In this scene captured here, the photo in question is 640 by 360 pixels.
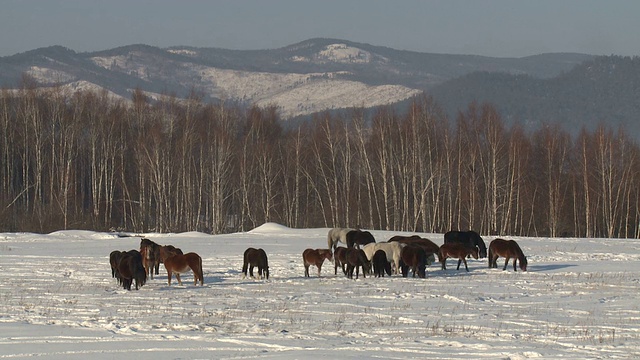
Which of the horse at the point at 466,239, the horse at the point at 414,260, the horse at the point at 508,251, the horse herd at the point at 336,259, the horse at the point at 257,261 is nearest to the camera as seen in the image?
the horse herd at the point at 336,259

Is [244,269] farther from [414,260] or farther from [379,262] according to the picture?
[414,260]

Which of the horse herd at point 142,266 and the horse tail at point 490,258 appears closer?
the horse herd at point 142,266

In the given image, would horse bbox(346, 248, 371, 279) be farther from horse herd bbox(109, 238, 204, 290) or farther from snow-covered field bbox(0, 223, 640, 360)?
horse herd bbox(109, 238, 204, 290)

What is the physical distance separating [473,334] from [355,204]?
56.7 m

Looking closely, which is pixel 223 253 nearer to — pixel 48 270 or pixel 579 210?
pixel 48 270

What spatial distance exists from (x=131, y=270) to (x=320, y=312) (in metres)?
6.53

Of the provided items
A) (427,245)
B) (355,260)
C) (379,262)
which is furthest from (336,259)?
(427,245)

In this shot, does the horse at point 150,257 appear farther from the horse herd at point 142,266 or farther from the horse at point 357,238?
the horse at point 357,238

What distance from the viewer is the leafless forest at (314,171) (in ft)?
212

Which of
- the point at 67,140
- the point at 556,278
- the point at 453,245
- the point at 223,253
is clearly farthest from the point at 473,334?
the point at 67,140

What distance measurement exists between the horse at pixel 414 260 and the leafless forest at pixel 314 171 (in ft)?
117

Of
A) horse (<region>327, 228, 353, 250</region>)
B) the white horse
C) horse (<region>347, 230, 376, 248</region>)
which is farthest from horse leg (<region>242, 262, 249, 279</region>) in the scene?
horse (<region>327, 228, 353, 250</region>)

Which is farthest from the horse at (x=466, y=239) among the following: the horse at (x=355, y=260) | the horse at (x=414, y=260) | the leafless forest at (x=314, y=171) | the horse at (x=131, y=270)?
the leafless forest at (x=314, y=171)

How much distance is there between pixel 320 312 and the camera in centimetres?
1767
